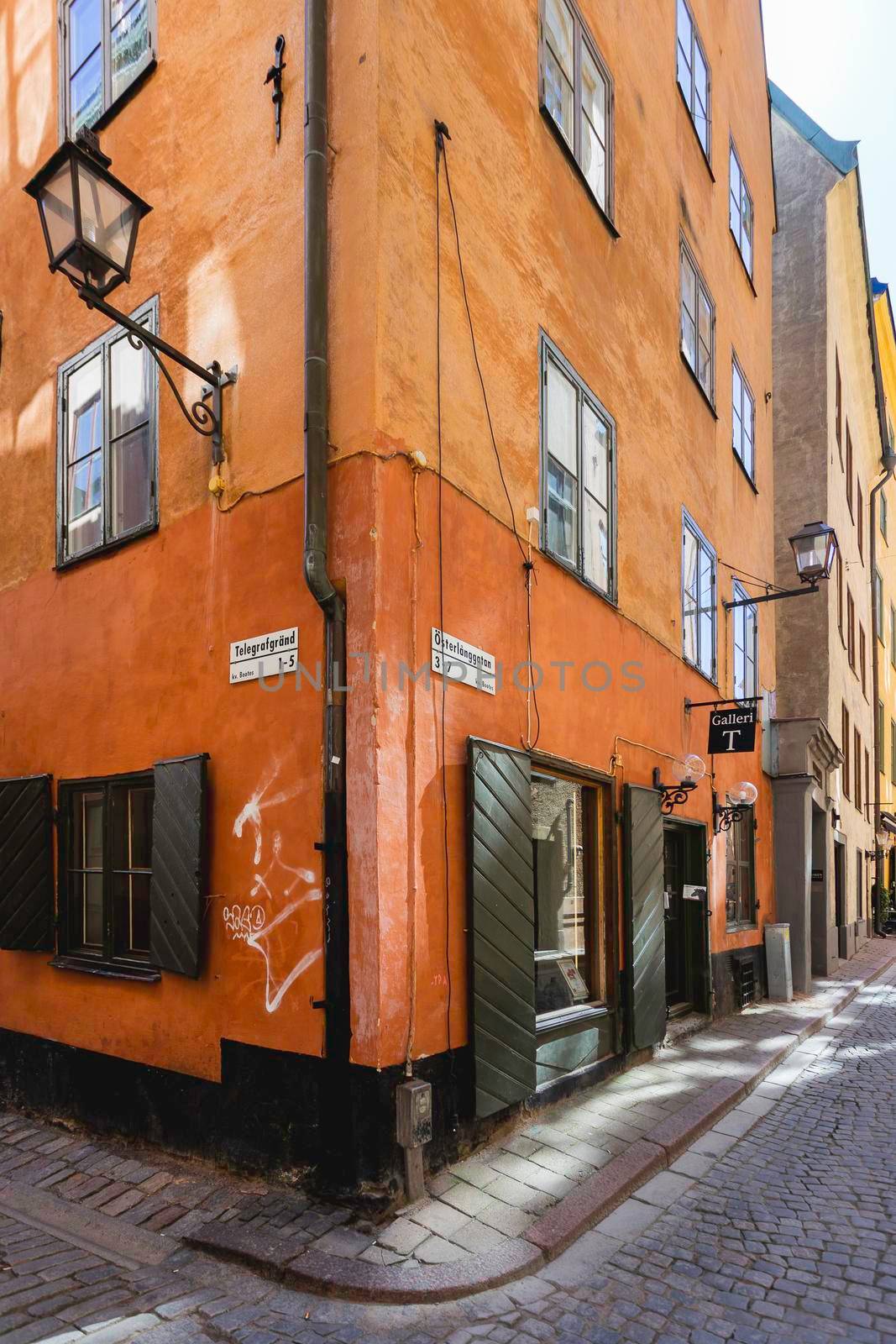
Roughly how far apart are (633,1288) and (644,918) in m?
3.88

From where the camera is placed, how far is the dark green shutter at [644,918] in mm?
7691

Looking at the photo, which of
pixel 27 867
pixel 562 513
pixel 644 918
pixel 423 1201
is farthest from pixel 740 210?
pixel 423 1201

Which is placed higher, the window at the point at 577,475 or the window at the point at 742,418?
the window at the point at 742,418

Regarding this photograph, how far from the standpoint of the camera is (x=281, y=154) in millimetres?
5684

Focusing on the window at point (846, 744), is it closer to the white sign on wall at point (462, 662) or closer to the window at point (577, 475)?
the window at point (577, 475)

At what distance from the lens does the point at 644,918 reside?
798 cm

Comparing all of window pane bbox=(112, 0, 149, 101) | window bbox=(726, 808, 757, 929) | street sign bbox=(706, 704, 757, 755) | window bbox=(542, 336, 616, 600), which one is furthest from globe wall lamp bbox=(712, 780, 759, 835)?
window pane bbox=(112, 0, 149, 101)

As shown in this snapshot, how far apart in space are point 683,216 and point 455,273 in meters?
6.10

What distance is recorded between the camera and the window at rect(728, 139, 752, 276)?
13602mm

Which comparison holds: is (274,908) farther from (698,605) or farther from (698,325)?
(698,325)

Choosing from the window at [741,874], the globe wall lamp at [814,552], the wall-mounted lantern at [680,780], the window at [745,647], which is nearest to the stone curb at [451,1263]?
the wall-mounted lantern at [680,780]

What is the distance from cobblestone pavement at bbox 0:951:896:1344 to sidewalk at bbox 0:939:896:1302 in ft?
0.32

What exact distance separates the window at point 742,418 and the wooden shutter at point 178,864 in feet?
31.9

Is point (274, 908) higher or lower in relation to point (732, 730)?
lower
